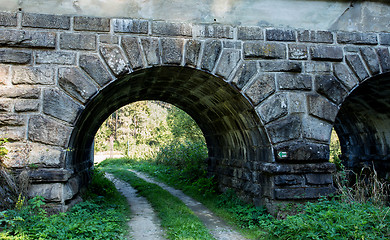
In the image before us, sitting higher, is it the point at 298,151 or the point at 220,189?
the point at 298,151

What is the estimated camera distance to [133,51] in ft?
15.0

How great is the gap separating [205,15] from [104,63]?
1742mm

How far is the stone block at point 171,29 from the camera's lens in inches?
186

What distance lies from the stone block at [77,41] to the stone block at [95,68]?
0.44 ft

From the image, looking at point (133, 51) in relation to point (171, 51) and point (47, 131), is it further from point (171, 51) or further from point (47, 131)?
point (47, 131)

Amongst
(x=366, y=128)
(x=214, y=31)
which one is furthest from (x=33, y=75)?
(x=366, y=128)

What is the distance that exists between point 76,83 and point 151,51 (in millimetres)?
1143

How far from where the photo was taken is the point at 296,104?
4988mm

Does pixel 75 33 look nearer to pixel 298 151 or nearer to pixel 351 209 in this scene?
pixel 298 151

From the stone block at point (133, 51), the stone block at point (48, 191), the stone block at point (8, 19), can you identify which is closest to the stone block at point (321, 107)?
the stone block at point (133, 51)

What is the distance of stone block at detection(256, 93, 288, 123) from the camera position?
4.90m

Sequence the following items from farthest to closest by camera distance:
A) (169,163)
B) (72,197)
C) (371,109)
Answer: 1. (169,163)
2. (371,109)
3. (72,197)

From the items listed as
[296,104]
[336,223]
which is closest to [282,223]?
[336,223]

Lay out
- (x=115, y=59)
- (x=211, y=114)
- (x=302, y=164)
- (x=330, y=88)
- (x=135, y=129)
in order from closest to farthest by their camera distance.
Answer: (x=115, y=59) < (x=302, y=164) < (x=330, y=88) < (x=211, y=114) < (x=135, y=129)
